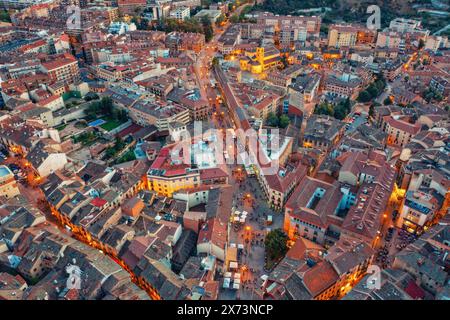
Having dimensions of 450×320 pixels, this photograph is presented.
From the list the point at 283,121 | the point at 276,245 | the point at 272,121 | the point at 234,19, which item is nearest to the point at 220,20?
the point at 234,19

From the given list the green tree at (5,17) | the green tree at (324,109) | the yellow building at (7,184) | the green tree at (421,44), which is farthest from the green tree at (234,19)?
the yellow building at (7,184)

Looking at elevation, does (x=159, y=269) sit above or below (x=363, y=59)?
below

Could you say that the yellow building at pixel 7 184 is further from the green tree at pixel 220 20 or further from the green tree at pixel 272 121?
the green tree at pixel 220 20

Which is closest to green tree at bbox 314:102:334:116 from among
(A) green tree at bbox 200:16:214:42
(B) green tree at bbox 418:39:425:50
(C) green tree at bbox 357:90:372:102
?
(C) green tree at bbox 357:90:372:102

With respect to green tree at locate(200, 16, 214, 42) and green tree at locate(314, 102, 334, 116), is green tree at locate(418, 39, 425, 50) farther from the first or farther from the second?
green tree at locate(200, 16, 214, 42)

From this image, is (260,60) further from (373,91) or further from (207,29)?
(373,91)
